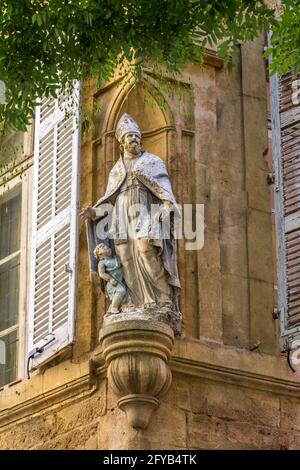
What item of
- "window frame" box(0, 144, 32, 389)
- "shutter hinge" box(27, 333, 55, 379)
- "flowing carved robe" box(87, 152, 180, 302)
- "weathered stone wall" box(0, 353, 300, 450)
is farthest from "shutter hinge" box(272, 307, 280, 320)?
"window frame" box(0, 144, 32, 389)

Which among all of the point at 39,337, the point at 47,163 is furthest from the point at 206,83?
the point at 39,337

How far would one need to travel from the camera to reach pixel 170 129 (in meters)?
15.1

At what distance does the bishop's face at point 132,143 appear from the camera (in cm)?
1464

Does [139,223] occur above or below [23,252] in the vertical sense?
below

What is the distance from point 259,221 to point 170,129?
42.4 inches

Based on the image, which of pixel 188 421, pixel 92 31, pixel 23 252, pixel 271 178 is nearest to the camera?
pixel 92 31

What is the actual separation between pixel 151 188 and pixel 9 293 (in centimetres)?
228

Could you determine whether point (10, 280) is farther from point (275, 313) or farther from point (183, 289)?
point (275, 313)

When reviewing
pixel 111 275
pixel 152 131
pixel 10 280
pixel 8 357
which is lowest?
pixel 8 357

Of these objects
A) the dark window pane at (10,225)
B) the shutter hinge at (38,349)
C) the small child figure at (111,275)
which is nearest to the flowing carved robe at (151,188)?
the small child figure at (111,275)

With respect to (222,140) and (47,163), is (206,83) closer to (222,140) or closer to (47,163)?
(222,140)

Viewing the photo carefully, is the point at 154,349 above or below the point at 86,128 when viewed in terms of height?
below

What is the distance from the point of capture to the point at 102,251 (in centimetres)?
1427

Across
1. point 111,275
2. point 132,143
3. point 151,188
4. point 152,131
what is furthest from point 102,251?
point 152,131
